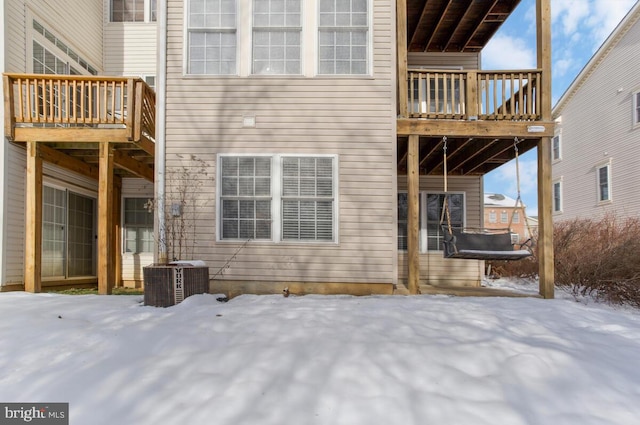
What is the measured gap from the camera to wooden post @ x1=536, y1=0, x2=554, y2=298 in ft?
19.2

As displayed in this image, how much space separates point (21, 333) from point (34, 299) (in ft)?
6.89

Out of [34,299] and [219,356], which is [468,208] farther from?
[34,299]

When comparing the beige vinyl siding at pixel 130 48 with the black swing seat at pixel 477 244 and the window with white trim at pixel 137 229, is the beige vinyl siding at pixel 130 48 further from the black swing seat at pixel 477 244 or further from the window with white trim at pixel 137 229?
the black swing seat at pixel 477 244

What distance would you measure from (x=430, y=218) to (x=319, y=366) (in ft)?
20.3

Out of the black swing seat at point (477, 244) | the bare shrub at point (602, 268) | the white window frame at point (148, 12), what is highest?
the white window frame at point (148, 12)

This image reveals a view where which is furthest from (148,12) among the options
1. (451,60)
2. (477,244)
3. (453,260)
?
(453,260)

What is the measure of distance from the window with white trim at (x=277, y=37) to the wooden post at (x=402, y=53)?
5.38 ft

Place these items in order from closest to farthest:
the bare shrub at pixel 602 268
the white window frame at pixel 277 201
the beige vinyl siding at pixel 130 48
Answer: the bare shrub at pixel 602 268 < the white window frame at pixel 277 201 < the beige vinyl siding at pixel 130 48

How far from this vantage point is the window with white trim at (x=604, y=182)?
1283 centimetres

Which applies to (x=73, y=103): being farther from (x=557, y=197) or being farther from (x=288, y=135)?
(x=557, y=197)

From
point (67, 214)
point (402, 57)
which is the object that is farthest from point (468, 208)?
point (67, 214)

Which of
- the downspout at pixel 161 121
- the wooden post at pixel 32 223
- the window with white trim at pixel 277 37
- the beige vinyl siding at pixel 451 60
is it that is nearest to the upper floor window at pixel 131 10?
the downspout at pixel 161 121

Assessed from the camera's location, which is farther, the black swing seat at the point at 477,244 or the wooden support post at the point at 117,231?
the wooden support post at the point at 117,231

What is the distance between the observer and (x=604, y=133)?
13.1 m
